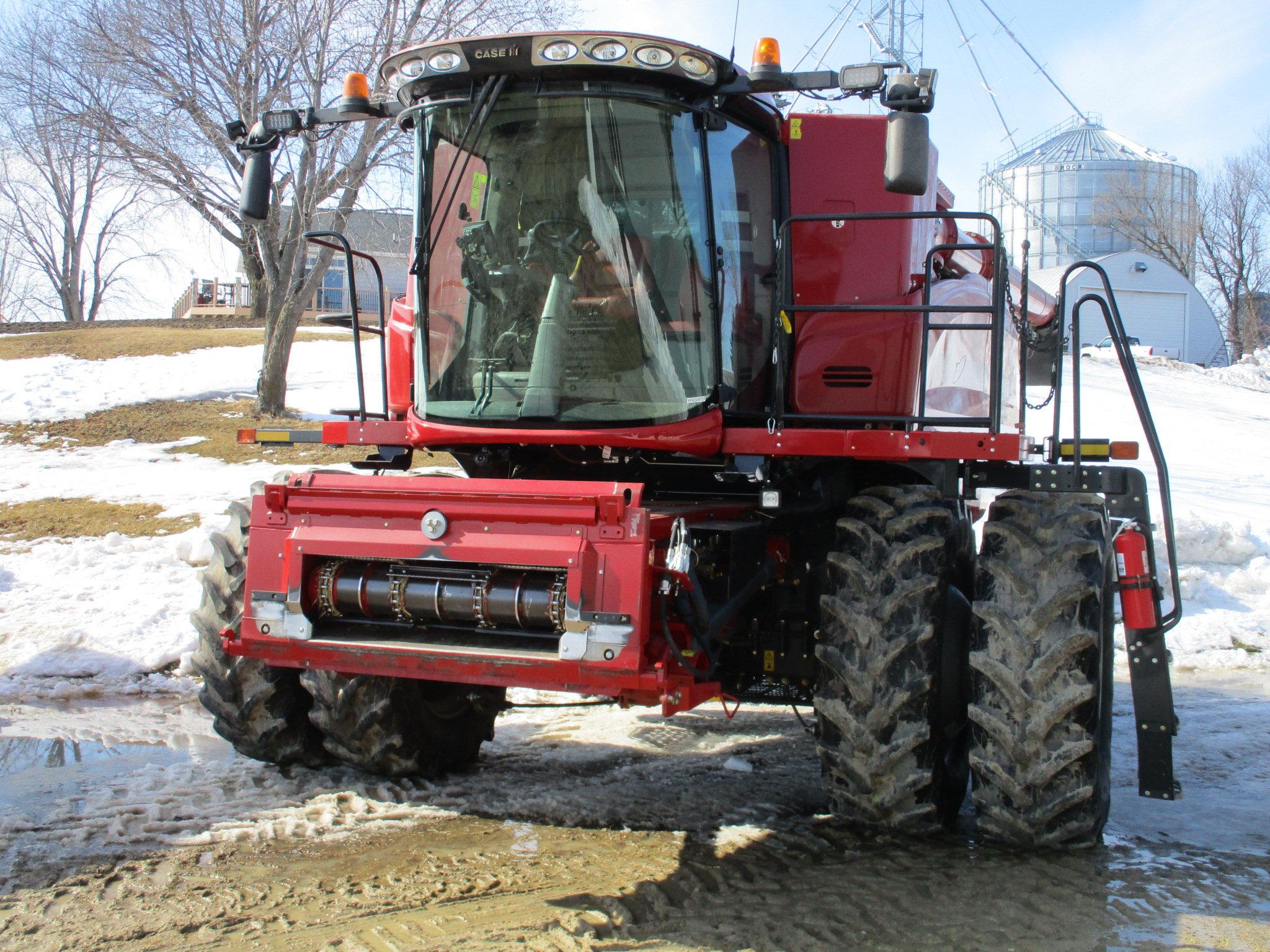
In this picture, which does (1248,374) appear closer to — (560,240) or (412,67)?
(560,240)

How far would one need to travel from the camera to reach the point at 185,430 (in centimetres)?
1725

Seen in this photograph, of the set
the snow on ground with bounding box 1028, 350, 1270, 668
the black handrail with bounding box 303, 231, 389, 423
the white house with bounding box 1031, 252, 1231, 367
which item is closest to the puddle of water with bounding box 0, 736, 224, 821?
the black handrail with bounding box 303, 231, 389, 423

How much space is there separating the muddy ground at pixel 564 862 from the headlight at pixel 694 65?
314 cm

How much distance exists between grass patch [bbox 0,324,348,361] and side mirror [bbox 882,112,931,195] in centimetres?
2204

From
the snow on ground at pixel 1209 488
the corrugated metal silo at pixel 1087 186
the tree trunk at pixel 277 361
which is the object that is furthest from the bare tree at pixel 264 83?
the corrugated metal silo at pixel 1087 186

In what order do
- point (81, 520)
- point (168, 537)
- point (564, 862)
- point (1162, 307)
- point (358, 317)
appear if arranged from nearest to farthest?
1. point (564, 862)
2. point (358, 317)
3. point (168, 537)
4. point (81, 520)
5. point (1162, 307)

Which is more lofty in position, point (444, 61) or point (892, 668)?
point (444, 61)

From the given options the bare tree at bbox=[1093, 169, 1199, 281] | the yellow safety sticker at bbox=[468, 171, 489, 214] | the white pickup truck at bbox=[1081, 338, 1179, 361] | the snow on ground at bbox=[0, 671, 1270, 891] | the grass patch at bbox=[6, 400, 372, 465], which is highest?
the bare tree at bbox=[1093, 169, 1199, 281]

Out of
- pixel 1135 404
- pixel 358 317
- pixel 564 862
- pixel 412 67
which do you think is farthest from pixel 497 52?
pixel 564 862

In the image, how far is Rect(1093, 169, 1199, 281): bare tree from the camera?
4622 cm

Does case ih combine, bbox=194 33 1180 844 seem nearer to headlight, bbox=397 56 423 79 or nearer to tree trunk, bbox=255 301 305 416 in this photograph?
headlight, bbox=397 56 423 79

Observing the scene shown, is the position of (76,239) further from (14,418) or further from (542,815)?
(542,815)

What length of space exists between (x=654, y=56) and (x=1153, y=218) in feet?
157

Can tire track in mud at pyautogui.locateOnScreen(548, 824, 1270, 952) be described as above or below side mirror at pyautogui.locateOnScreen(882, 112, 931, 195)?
below
